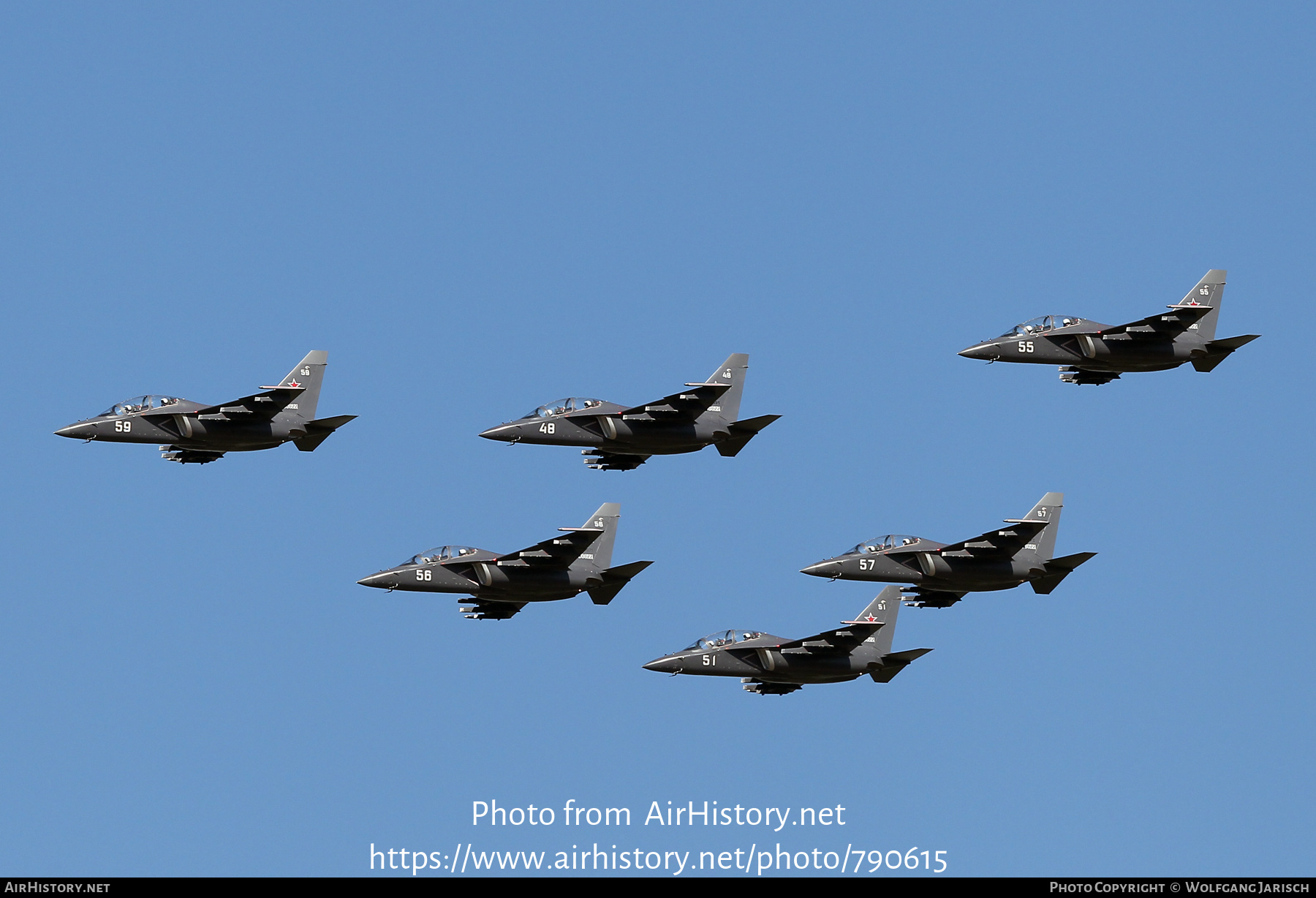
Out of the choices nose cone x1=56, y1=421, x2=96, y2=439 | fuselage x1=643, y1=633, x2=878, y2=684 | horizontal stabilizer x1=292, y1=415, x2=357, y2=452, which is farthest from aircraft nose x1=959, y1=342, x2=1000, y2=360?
nose cone x1=56, y1=421, x2=96, y2=439

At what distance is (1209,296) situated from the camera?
82.6m

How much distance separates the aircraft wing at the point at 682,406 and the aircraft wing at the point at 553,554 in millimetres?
4442

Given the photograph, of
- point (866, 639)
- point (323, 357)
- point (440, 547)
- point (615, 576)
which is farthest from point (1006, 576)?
point (323, 357)

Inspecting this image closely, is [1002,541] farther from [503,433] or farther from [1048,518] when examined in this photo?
[503,433]

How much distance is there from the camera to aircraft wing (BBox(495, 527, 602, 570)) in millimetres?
78812

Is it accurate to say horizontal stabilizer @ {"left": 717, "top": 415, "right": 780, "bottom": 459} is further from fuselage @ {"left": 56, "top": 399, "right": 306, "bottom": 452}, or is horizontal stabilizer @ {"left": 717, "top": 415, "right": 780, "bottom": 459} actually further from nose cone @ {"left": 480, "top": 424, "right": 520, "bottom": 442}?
fuselage @ {"left": 56, "top": 399, "right": 306, "bottom": 452}

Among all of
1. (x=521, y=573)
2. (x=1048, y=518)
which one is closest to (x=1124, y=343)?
(x=1048, y=518)

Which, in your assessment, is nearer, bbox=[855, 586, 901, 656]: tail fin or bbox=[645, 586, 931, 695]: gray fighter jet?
bbox=[645, 586, 931, 695]: gray fighter jet

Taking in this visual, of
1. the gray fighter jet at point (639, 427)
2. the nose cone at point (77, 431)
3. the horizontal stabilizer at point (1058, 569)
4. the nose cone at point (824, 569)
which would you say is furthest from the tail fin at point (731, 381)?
the nose cone at point (77, 431)

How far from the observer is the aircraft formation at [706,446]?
79375mm

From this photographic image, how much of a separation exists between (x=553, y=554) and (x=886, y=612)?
14.0m

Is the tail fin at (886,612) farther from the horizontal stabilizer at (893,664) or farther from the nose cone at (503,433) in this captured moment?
the nose cone at (503,433)

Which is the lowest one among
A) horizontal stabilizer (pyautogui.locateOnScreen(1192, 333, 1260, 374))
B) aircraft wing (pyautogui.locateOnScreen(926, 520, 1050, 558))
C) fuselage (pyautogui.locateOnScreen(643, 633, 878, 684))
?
fuselage (pyautogui.locateOnScreen(643, 633, 878, 684))

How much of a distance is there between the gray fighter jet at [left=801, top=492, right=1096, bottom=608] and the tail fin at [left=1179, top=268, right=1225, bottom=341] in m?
8.19
